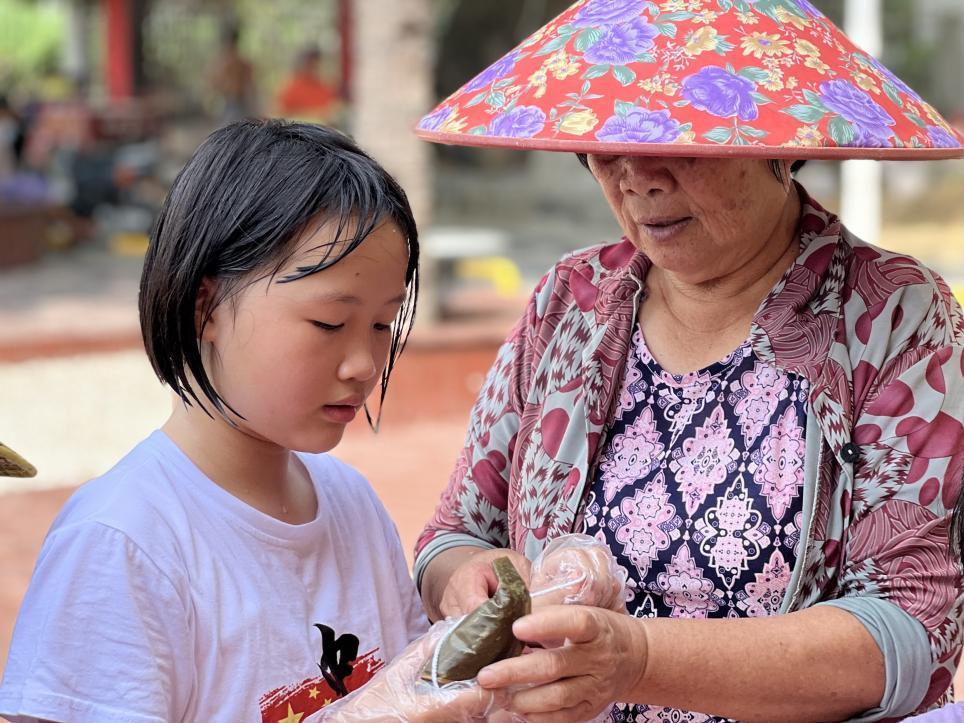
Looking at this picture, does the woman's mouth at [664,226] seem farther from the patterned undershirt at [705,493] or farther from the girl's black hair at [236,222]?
the girl's black hair at [236,222]

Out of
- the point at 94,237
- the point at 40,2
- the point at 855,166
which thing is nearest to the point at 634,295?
the point at 855,166

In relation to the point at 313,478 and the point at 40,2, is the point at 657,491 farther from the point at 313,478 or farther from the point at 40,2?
the point at 40,2

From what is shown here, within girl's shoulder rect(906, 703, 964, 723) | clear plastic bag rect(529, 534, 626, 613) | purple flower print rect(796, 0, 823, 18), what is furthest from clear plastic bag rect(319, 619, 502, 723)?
purple flower print rect(796, 0, 823, 18)

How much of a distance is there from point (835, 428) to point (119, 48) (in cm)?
2275

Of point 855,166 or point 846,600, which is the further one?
point 855,166

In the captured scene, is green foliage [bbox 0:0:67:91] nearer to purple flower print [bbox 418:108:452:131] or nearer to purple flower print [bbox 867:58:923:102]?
purple flower print [bbox 418:108:452:131]

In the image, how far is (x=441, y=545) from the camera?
2465mm

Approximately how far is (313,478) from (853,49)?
1108mm

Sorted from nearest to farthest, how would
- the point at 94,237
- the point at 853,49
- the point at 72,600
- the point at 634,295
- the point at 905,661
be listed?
the point at 72,600 → the point at 905,661 → the point at 853,49 → the point at 634,295 → the point at 94,237

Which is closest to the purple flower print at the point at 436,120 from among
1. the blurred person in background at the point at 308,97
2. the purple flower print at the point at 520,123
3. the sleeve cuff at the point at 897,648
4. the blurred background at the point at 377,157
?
the purple flower print at the point at 520,123

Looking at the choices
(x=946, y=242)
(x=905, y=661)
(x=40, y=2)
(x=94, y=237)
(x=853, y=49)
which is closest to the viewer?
(x=905, y=661)

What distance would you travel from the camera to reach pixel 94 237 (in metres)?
16.5

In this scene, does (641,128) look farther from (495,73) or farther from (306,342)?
(306,342)

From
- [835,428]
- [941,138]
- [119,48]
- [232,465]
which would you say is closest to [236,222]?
[232,465]
